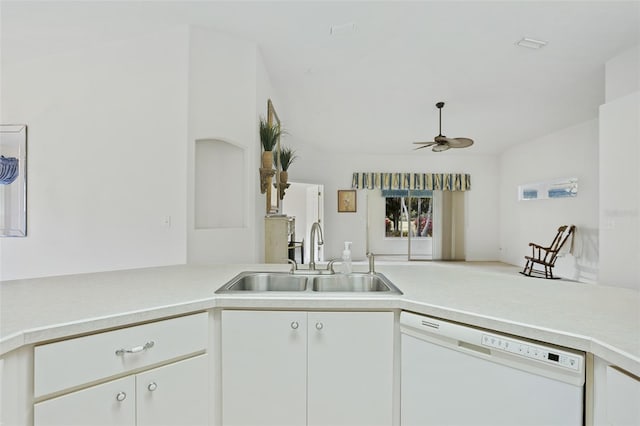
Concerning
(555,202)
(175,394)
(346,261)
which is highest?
(555,202)

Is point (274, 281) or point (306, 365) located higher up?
point (274, 281)

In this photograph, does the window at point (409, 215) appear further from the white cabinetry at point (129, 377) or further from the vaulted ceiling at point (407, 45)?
the white cabinetry at point (129, 377)

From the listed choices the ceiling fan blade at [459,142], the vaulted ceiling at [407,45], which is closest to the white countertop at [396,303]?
the vaulted ceiling at [407,45]

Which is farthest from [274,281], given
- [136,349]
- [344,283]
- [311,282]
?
[136,349]

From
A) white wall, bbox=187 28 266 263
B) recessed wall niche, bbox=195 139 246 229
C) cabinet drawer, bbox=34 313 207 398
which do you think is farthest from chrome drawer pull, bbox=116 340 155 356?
recessed wall niche, bbox=195 139 246 229

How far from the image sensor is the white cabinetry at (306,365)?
1272mm

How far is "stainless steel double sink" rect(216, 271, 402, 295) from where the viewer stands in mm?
1691

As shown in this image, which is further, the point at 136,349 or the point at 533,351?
the point at 136,349

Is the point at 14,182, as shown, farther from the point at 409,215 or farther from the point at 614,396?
the point at 409,215

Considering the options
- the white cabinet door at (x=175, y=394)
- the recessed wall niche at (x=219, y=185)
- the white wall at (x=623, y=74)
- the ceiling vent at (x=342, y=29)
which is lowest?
the white cabinet door at (x=175, y=394)

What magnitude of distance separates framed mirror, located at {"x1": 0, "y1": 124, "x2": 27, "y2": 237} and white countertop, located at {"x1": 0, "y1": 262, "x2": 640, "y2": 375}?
5.23ft

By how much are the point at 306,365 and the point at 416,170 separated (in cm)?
683

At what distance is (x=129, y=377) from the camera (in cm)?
108

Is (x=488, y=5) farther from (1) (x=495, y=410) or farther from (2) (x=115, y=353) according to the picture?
(2) (x=115, y=353)
